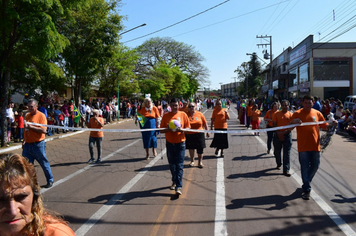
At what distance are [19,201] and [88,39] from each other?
18727mm

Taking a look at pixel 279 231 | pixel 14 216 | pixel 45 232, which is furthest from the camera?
pixel 279 231

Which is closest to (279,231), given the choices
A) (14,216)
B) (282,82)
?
(14,216)

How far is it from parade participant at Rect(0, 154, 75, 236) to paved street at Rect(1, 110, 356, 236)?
2.94 meters

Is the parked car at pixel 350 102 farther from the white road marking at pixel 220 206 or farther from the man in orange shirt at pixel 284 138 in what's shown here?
the white road marking at pixel 220 206

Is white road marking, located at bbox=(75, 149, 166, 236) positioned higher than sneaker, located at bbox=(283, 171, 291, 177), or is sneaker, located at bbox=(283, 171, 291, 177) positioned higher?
sneaker, located at bbox=(283, 171, 291, 177)

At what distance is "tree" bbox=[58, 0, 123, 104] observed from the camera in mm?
18406

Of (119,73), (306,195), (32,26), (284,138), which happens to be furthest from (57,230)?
(119,73)

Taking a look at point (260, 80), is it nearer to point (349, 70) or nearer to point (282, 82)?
point (282, 82)

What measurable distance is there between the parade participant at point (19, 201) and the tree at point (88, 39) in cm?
1797

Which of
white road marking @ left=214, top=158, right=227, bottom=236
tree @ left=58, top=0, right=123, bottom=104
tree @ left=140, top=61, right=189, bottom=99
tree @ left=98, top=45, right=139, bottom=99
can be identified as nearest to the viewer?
white road marking @ left=214, top=158, right=227, bottom=236

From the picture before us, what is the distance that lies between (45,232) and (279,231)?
3634 mm

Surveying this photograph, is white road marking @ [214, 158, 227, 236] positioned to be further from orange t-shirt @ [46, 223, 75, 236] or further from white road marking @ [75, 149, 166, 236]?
orange t-shirt @ [46, 223, 75, 236]

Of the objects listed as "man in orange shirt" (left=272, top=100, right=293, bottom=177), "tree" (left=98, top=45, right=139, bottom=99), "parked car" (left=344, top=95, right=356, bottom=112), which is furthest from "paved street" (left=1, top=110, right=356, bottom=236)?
"tree" (left=98, top=45, right=139, bottom=99)

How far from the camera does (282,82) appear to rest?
2119 inches
